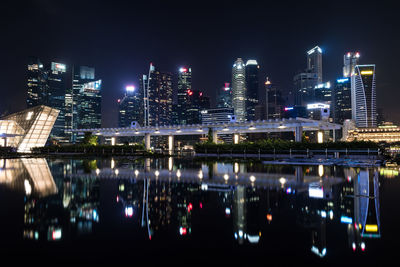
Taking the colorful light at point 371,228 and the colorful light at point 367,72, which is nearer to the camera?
the colorful light at point 371,228

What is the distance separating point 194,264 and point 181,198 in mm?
4936

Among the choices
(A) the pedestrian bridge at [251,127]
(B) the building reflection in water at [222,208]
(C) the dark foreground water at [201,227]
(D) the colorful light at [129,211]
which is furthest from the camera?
(A) the pedestrian bridge at [251,127]

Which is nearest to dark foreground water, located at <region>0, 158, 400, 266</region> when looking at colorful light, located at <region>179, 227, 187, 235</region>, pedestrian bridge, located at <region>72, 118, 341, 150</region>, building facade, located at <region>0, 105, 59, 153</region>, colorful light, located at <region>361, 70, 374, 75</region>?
colorful light, located at <region>179, 227, 187, 235</region>

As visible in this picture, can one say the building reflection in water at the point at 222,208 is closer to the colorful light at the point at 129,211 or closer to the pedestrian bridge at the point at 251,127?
the colorful light at the point at 129,211

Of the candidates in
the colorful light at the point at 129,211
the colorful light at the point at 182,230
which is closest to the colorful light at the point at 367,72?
the colorful light at the point at 129,211

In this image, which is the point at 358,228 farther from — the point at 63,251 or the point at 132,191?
the point at 132,191

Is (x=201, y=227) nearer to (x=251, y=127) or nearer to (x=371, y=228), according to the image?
(x=371, y=228)

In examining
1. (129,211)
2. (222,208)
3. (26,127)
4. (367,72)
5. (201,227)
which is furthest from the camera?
(367,72)

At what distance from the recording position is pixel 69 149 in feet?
157

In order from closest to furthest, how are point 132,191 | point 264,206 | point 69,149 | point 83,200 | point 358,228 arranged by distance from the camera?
1. point 358,228
2. point 264,206
3. point 83,200
4. point 132,191
5. point 69,149

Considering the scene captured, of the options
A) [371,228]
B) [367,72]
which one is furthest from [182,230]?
[367,72]

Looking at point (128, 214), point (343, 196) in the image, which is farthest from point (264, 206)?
point (128, 214)

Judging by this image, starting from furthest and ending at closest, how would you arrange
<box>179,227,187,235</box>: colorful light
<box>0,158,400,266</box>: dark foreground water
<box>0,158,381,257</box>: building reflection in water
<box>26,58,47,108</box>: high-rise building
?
<box>26,58,47,108</box>: high-rise building → <box>0,158,381,257</box>: building reflection in water → <box>179,227,187,235</box>: colorful light → <box>0,158,400,266</box>: dark foreground water

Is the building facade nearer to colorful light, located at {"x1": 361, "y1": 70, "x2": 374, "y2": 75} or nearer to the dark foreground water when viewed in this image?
the dark foreground water
